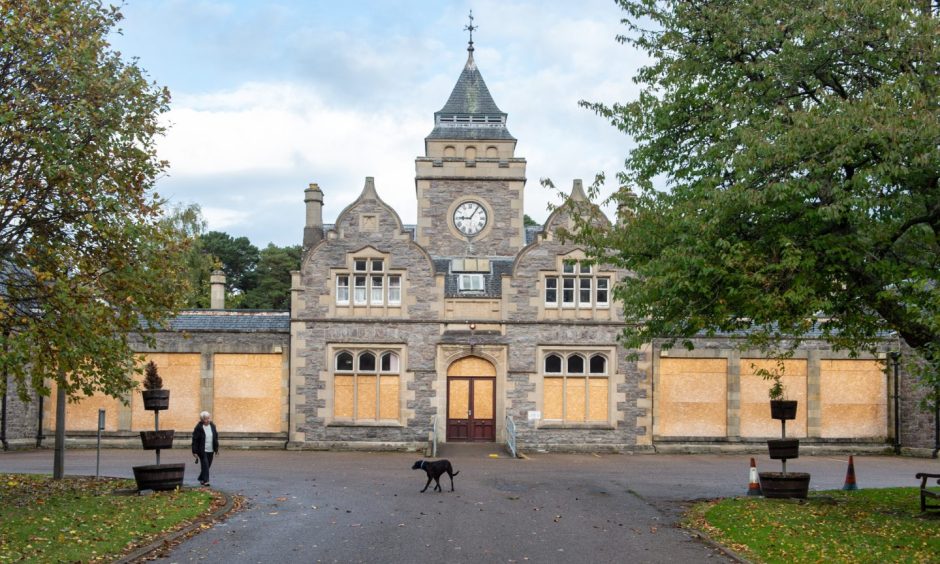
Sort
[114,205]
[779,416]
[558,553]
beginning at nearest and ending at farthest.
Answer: [558,553], [114,205], [779,416]

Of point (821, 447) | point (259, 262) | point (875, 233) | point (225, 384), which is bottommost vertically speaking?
point (821, 447)

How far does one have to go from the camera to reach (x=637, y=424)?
29.5 m

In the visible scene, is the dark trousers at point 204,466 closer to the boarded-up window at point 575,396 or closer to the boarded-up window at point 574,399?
the boarded-up window at point 575,396

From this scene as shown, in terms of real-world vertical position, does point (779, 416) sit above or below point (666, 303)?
below

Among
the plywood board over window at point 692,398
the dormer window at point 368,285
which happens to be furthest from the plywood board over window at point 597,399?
the dormer window at point 368,285

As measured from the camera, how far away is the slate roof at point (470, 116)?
32.7m

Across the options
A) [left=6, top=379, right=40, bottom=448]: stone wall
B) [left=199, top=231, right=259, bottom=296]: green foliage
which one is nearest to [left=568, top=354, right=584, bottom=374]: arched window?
[left=6, top=379, right=40, bottom=448]: stone wall

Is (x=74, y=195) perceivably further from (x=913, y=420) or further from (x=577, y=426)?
(x=913, y=420)

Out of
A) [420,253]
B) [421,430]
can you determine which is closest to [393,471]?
[421,430]

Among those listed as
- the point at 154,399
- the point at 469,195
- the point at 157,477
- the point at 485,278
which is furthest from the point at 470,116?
the point at 157,477

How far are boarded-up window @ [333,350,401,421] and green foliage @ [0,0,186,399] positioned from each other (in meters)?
13.3

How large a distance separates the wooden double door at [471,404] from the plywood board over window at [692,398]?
5.51 m

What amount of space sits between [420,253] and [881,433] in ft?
54.3

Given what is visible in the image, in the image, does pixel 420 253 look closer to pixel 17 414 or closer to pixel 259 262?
pixel 17 414
